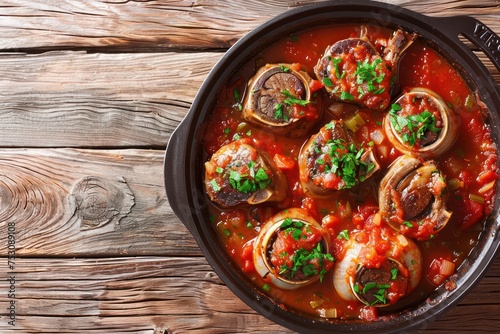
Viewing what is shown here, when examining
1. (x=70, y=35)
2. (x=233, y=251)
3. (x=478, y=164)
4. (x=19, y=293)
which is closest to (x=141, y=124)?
(x=70, y=35)

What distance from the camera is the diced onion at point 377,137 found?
3352 millimetres

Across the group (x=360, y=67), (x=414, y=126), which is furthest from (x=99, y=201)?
(x=414, y=126)

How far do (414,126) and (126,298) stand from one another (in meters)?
2.13

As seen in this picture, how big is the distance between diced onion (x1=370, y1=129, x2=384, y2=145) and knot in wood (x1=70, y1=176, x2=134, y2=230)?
159 cm

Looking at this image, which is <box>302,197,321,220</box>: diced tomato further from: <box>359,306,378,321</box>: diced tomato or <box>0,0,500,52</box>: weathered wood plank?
<box>0,0,500,52</box>: weathered wood plank

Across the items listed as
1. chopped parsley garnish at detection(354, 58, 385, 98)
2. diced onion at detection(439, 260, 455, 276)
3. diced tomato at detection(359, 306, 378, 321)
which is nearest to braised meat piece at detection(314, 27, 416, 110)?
chopped parsley garnish at detection(354, 58, 385, 98)

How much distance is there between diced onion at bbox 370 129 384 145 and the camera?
335 centimetres

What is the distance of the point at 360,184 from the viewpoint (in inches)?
131

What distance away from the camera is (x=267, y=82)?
3277mm

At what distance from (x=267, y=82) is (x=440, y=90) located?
1026 mm

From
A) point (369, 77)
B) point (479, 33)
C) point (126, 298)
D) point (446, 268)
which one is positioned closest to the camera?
point (479, 33)

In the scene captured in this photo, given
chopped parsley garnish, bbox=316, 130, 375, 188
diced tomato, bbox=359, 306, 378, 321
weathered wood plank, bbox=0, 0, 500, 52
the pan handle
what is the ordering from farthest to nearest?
weathered wood plank, bbox=0, 0, 500, 52 → diced tomato, bbox=359, 306, 378, 321 → chopped parsley garnish, bbox=316, 130, 375, 188 → the pan handle

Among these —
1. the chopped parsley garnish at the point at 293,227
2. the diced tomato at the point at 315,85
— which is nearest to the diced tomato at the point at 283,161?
the chopped parsley garnish at the point at 293,227

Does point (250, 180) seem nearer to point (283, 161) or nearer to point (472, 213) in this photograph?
point (283, 161)
